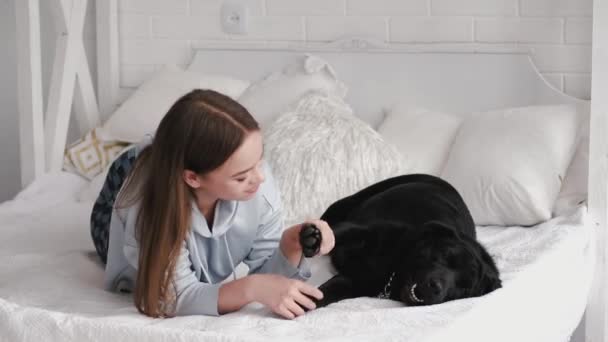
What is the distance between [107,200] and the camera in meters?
2.18

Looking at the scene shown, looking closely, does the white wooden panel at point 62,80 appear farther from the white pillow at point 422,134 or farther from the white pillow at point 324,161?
the white pillow at point 422,134

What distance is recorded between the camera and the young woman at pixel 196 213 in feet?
5.59

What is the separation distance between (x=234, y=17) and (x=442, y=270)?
173cm

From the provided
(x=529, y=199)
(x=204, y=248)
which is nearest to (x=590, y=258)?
(x=529, y=199)

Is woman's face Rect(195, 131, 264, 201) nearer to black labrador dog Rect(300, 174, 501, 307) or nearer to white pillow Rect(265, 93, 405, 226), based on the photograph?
black labrador dog Rect(300, 174, 501, 307)

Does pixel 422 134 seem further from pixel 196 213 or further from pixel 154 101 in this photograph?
pixel 196 213

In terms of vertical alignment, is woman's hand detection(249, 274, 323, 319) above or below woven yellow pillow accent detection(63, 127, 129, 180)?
above

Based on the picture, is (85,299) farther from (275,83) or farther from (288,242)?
(275,83)

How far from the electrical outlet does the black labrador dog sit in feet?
3.72

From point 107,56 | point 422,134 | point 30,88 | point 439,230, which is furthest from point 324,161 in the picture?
point 107,56

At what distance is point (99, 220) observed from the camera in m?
2.17

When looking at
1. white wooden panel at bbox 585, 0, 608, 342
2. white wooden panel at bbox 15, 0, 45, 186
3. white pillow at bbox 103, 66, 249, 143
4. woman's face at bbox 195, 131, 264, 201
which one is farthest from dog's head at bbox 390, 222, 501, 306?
white wooden panel at bbox 15, 0, 45, 186

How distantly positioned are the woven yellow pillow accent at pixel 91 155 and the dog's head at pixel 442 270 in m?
1.55

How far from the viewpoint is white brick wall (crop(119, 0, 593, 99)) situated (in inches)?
113
